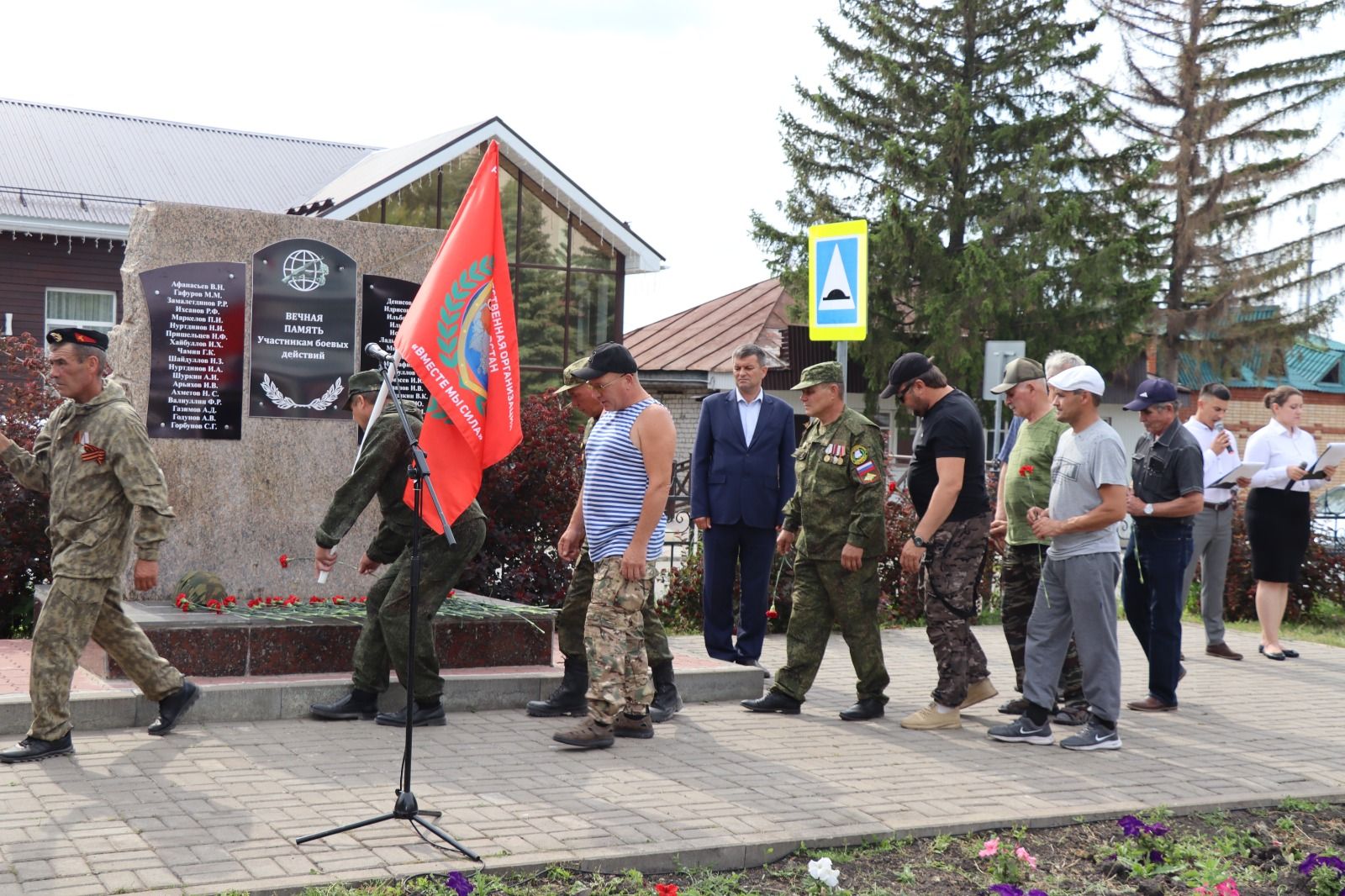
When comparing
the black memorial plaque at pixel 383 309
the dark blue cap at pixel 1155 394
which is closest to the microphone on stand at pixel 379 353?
the black memorial plaque at pixel 383 309

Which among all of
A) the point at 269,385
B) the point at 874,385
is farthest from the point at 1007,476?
the point at 874,385

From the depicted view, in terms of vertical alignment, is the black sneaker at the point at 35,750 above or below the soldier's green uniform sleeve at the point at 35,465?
below

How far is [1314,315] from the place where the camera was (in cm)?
3288

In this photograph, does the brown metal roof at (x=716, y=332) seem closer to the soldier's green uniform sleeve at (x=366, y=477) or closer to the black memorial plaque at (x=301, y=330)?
the black memorial plaque at (x=301, y=330)

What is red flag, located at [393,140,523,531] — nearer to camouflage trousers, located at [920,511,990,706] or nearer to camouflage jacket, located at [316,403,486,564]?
camouflage jacket, located at [316,403,486,564]

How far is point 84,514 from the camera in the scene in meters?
6.21

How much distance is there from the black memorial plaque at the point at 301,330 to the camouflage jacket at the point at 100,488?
202cm

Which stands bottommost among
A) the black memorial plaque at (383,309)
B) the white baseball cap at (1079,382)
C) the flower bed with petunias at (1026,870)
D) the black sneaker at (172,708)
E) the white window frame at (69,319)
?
the flower bed with petunias at (1026,870)

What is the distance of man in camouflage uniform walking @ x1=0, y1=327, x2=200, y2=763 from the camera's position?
19.9 feet

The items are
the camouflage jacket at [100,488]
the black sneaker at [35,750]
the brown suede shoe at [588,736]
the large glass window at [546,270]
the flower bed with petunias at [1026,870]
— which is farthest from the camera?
the large glass window at [546,270]

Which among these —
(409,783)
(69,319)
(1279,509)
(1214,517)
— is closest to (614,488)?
(409,783)

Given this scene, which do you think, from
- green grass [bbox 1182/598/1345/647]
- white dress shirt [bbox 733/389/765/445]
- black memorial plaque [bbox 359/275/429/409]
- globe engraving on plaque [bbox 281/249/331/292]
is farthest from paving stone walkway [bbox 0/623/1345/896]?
green grass [bbox 1182/598/1345/647]

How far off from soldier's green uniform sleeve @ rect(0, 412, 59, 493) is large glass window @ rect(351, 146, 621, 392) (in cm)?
2221

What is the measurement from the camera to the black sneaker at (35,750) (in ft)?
19.3
